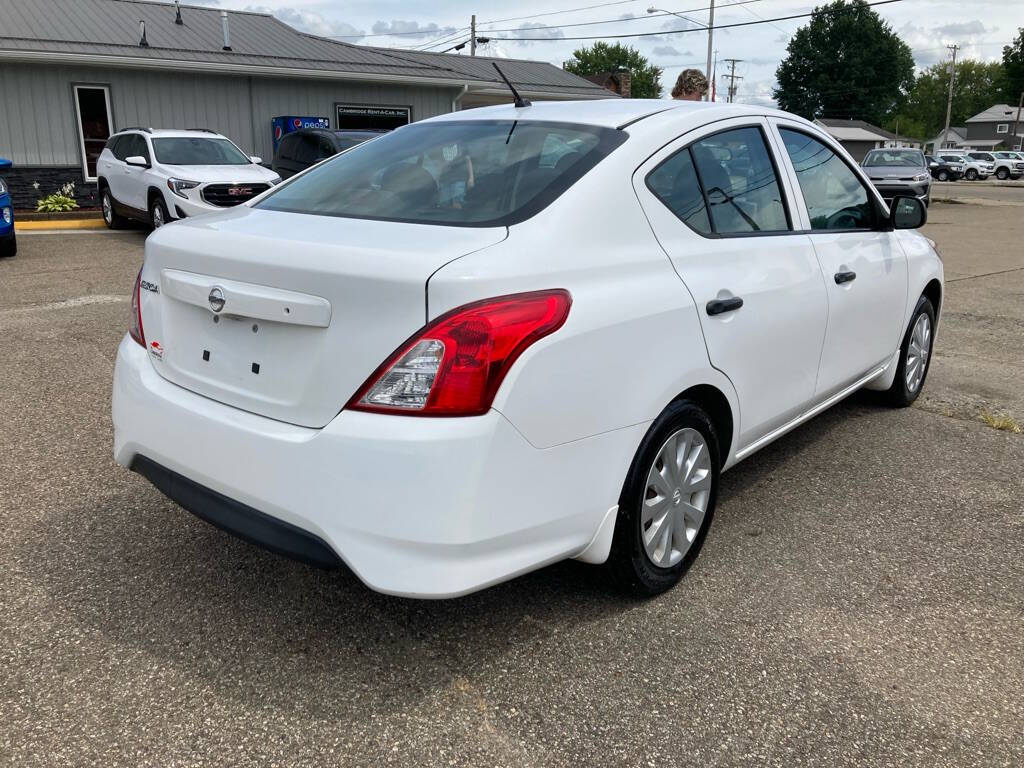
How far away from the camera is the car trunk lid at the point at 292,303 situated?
2264 mm

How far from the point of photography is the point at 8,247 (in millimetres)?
10883

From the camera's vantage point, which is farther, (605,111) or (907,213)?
(907,213)

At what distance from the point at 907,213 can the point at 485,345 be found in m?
3.06

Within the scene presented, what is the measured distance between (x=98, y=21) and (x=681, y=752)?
2103 centimetres

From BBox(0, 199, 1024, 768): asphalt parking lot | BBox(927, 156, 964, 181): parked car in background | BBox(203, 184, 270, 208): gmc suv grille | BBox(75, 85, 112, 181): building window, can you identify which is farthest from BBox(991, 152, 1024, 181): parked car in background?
BBox(0, 199, 1024, 768): asphalt parking lot

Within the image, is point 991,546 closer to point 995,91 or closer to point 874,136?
point 874,136

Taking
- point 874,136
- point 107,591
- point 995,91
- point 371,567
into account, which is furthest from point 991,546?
point 995,91

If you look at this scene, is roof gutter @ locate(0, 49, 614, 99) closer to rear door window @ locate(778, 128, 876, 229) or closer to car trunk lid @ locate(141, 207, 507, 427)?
car trunk lid @ locate(141, 207, 507, 427)

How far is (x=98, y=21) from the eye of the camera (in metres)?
18.9

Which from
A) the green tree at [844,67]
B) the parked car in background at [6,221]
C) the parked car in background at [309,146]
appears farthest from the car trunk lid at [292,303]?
the green tree at [844,67]

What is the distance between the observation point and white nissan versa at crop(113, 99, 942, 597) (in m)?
2.23

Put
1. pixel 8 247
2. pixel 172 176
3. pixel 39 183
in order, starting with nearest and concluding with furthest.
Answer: pixel 8 247
pixel 172 176
pixel 39 183

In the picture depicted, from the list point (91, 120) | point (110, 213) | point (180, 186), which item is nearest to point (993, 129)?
point (91, 120)

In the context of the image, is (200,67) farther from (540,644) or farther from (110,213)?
(540,644)
